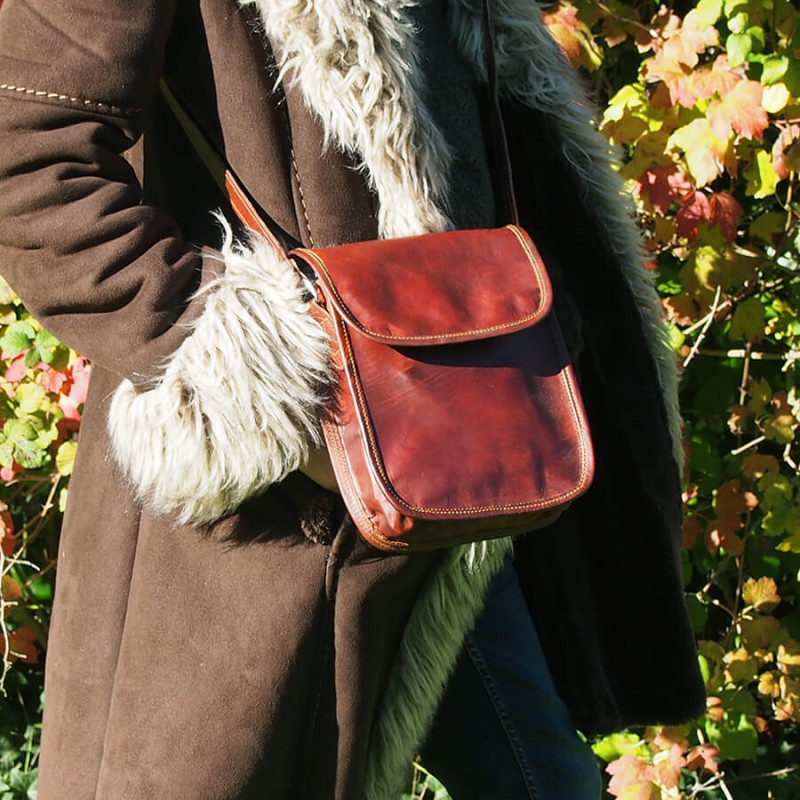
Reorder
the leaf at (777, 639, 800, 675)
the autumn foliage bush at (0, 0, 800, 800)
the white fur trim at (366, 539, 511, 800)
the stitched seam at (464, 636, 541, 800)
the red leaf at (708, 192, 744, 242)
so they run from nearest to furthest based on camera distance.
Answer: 1. the white fur trim at (366, 539, 511, 800)
2. the stitched seam at (464, 636, 541, 800)
3. the autumn foliage bush at (0, 0, 800, 800)
4. the red leaf at (708, 192, 744, 242)
5. the leaf at (777, 639, 800, 675)

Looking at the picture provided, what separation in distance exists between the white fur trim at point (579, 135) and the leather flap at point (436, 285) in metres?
0.32

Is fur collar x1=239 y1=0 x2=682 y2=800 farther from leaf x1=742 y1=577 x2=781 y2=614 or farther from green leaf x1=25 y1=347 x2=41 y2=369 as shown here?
leaf x1=742 y1=577 x2=781 y2=614

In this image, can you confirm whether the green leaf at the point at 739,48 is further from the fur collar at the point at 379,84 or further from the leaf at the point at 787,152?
the fur collar at the point at 379,84

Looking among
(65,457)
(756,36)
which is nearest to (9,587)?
(65,457)

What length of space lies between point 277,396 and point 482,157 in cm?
44

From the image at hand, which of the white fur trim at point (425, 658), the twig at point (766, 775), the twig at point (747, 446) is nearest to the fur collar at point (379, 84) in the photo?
the white fur trim at point (425, 658)

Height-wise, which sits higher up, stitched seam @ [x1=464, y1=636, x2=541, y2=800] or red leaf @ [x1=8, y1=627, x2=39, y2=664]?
stitched seam @ [x1=464, y1=636, x2=541, y2=800]

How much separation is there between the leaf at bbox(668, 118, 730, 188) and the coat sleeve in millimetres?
1080

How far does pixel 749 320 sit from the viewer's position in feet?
7.38

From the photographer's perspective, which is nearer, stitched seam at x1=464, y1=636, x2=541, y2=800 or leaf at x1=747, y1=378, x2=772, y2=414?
stitched seam at x1=464, y1=636, x2=541, y2=800

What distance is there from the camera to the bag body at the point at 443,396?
1.04 metres

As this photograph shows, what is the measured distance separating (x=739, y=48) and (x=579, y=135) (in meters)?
0.59

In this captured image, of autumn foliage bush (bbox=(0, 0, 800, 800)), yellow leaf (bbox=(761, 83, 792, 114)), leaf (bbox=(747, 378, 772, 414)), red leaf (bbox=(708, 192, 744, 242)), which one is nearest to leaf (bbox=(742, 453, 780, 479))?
autumn foliage bush (bbox=(0, 0, 800, 800))

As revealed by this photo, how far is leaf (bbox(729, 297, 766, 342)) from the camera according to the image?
2.25 m
